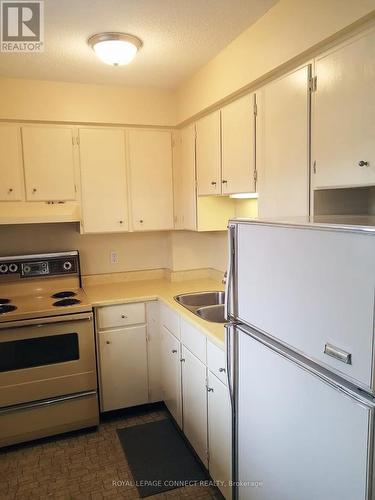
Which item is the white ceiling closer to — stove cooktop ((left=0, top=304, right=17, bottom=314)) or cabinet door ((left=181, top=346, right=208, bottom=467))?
stove cooktop ((left=0, top=304, right=17, bottom=314))

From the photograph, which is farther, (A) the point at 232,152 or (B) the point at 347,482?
(A) the point at 232,152

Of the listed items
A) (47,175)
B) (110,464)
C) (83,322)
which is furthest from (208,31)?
(110,464)

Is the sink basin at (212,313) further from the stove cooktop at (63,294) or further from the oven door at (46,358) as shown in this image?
the stove cooktop at (63,294)

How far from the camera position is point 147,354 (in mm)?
2988

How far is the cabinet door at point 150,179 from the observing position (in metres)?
3.16

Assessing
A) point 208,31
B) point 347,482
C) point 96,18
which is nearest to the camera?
point 347,482

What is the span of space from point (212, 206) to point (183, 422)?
1.60 metres

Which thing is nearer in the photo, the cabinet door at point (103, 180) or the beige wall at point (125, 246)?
the cabinet door at point (103, 180)

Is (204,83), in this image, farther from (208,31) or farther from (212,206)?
(212,206)

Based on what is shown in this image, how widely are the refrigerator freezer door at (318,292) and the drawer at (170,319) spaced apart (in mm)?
1174

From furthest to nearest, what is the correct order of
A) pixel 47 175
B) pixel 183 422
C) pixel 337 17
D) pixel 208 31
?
1. pixel 47 175
2. pixel 183 422
3. pixel 208 31
4. pixel 337 17

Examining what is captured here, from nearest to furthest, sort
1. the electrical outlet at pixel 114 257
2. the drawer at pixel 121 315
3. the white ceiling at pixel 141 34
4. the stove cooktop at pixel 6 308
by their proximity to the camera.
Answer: the white ceiling at pixel 141 34 → the stove cooktop at pixel 6 308 → the drawer at pixel 121 315 → the electrical outlet at pixel 114 257

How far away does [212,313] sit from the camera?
2660mm

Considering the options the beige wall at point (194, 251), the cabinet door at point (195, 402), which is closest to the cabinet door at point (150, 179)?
the beige wall at point (194, 251)
